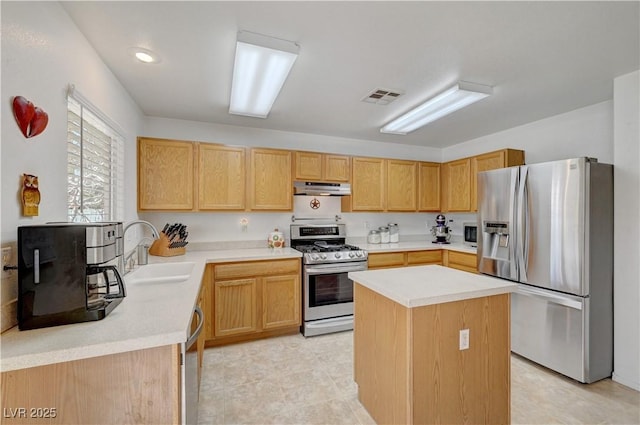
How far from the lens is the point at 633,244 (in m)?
2.28

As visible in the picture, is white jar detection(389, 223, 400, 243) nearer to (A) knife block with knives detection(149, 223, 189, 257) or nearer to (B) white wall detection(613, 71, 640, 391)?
(B) white wall detection(613, 71, 640, 391)

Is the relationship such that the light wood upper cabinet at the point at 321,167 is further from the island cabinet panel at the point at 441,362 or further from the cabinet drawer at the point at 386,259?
the island cabinet panel at the point at 441,362

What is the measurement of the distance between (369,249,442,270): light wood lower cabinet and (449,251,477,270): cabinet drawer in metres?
0.19

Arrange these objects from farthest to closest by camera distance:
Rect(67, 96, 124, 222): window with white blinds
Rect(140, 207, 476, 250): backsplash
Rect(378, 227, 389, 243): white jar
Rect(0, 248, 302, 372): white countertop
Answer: Rect(378, 227, 389, 243): white jar < Rect(140, 207, 476, 250): backsplash < Rect(67, 96, 124, 222): window with white blinds < Rect(0, 248, 302, 372): white countertop

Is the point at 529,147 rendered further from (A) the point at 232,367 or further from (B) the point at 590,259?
(A) the point at 232,367

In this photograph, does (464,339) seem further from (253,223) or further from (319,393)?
(253,223)

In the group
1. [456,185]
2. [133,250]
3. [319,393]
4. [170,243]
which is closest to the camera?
[319,393]

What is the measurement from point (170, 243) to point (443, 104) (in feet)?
9.95

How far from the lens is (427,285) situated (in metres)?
1.71

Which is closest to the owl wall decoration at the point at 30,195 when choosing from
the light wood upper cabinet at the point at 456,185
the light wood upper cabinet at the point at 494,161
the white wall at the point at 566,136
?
the light wood upper cabinet at the point at 494,161

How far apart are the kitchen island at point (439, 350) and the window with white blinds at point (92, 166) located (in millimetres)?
1859

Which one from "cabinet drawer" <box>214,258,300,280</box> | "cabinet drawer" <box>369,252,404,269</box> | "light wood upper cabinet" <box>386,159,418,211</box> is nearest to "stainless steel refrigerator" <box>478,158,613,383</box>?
"cabinet drawer" <box>369,252,404,269</box>

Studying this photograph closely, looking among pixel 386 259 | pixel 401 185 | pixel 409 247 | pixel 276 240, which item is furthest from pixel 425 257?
pixel 276 240

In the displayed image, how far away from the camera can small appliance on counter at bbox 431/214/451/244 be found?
433 centimetres
